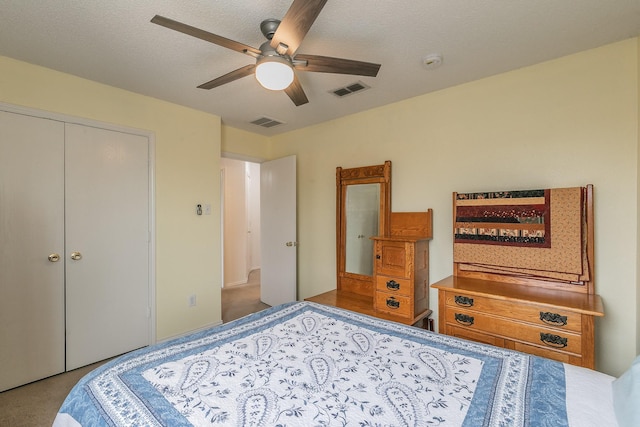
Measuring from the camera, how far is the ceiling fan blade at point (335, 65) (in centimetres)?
161

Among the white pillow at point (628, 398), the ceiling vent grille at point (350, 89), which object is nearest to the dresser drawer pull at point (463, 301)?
the white pillow at point (628, 398)

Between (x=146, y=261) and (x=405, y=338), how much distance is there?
2539mm

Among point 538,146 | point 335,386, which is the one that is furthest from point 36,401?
point 538,146

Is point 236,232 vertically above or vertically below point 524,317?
above

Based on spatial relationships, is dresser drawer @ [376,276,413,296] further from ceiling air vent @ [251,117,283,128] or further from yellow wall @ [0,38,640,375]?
ceiling air vent @ [251,117,283,128]

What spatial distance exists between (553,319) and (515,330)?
0.21 metres

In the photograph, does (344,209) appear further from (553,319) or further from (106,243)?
(106,243)

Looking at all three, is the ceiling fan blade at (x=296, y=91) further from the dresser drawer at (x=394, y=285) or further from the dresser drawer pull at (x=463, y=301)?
the dresser drawer pull at (x=463, y=301)

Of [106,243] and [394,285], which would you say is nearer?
[394,285]

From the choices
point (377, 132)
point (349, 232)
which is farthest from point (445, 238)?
point (377, 132)

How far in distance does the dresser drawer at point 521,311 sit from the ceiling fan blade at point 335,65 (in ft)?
5.12

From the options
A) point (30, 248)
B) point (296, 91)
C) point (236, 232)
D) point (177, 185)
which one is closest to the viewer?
point (296, 91)

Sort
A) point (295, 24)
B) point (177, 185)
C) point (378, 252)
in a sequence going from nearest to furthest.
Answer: point (295, 24) < point (378, 252) < point (177, 185)

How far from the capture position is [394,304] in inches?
95.2
